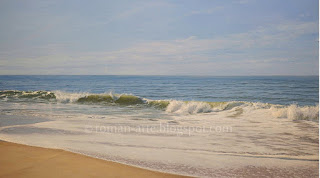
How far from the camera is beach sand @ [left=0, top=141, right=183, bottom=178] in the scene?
302 centimetres

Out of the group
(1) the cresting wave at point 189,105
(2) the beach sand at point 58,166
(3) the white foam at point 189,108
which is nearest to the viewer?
(2) the beach sand at point 58,166

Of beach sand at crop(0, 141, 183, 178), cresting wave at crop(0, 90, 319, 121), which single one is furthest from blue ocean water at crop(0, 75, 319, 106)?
beach sand at crop(0, 141, 183, 178)

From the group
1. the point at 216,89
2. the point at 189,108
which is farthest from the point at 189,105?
the point at 216,89

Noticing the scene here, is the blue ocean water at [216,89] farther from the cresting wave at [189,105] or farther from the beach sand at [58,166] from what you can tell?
the beach sand at [58,166]

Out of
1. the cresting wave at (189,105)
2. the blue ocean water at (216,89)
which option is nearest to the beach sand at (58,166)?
the cresting wave at (189,105)

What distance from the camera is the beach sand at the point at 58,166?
9.91ft

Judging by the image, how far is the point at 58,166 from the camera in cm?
326

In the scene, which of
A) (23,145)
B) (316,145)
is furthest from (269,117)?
(23,145)

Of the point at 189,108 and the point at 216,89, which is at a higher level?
the point at 216,89

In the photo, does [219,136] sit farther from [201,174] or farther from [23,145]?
[23,145]

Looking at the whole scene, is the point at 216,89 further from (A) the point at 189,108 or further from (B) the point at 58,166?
(B) the point at 58,166

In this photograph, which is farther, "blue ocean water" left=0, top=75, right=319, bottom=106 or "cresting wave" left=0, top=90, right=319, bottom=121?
"blue ocean water" left=0, top=75, right=319, bottom=106

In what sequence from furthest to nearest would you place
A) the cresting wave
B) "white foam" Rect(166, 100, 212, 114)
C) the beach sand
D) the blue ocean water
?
the blue ocean water, "white foam" Rect(166, 100, 212, 114), the cresting wave, the beach sand

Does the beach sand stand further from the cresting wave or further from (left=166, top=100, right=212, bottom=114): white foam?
(left=166, top=100, right=212, bottom=114): white foam
